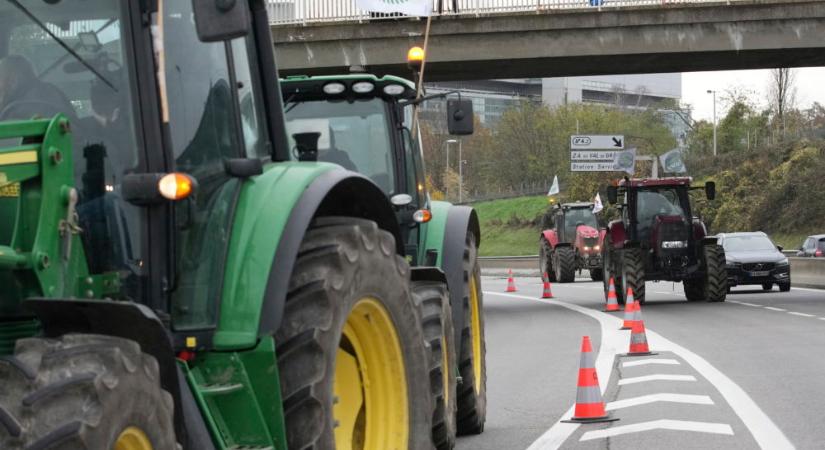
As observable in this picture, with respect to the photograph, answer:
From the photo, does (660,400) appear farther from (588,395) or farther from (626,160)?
(626,160)

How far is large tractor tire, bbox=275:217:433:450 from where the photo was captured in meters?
4.91

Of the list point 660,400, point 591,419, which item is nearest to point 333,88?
point 591,419

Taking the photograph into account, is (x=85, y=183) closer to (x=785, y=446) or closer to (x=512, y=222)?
(x=785, y=446)

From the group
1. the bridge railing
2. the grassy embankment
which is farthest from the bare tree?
the bridge railing

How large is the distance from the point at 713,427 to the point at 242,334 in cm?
588

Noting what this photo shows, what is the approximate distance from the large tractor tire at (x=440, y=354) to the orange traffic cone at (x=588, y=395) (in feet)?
7.94

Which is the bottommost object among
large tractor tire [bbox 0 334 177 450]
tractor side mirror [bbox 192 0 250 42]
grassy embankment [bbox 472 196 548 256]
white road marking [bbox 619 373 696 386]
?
grassy embankment [bbox 472 196 548 256]

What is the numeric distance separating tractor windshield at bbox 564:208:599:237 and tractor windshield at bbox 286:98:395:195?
39.2 metres

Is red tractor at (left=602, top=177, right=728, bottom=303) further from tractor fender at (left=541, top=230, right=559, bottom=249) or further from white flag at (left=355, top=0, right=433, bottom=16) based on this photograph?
tractor fender at (left=541, top=230, right=559, bottom=249)

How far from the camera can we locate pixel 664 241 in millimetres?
29438

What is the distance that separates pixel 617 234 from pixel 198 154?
84.6 ft

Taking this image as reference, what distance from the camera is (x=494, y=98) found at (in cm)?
19075

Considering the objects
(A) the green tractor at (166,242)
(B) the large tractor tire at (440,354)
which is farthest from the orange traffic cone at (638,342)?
(A) the green tractor at (166,242)

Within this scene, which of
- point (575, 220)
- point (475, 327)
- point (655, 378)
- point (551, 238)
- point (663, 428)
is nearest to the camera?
point (663, 428)
